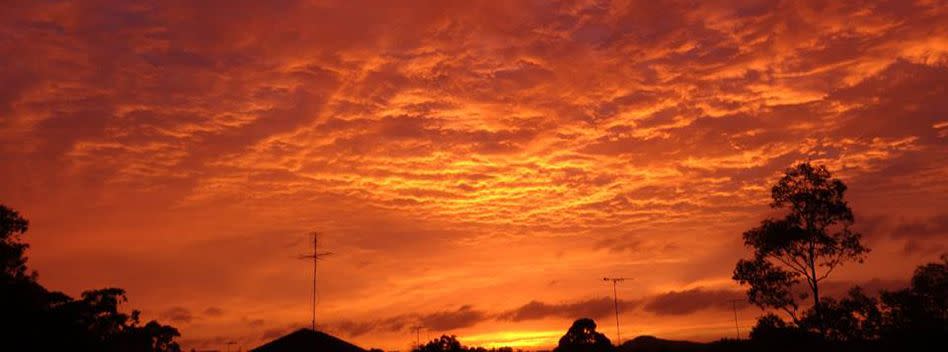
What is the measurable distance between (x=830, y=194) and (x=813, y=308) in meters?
6.68

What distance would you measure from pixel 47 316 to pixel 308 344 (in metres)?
19.0

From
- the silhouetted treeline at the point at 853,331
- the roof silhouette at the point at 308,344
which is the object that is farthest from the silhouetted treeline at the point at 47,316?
the silhouetted treeline at the point at 853,331

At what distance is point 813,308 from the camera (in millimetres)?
45844

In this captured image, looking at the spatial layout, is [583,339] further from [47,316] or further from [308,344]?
[47,316]

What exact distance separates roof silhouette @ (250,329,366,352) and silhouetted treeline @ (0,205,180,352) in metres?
8.43

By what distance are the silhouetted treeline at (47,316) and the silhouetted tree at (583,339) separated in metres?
37.4

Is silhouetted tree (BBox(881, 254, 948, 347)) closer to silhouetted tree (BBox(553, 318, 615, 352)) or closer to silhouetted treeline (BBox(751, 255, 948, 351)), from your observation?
silhouetted treeline (BBox(751, 255, 948, 351))

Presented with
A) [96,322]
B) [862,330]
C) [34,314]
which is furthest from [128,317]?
[862,330]

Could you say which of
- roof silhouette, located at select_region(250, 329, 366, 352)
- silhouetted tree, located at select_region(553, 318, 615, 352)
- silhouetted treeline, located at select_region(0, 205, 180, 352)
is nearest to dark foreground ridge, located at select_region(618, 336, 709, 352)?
silhouetted tree, located at select_region(553, 318, 615, 352)

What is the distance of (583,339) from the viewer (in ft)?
234

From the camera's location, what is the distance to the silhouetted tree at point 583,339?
69.9 m

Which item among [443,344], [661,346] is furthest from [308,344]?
[661,346]

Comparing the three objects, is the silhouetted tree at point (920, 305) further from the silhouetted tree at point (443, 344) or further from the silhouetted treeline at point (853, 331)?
the silhouetted tree at point (443, 344)

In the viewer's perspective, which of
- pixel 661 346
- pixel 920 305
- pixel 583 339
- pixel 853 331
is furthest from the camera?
pixel 661 346
